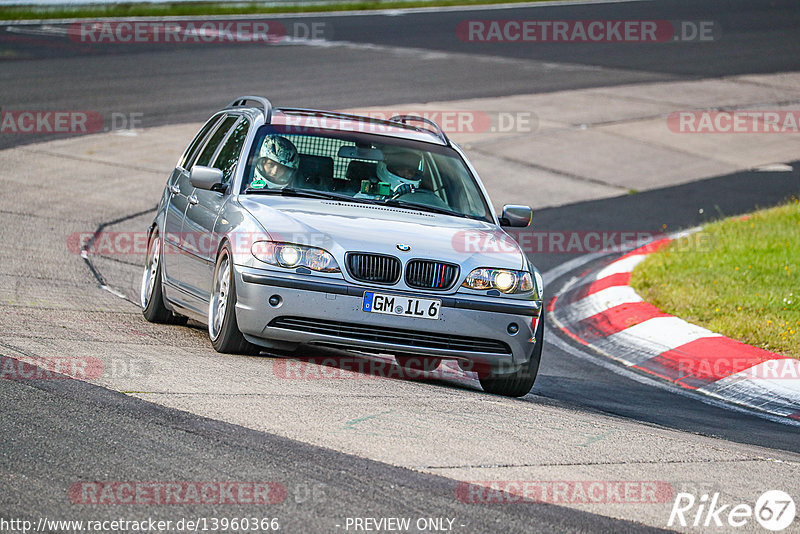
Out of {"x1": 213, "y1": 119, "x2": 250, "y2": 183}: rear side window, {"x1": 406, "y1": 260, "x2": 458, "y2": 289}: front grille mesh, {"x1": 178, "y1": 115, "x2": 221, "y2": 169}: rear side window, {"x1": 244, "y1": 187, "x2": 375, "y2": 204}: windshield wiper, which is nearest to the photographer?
{"x1": 406, "y1": 260, "x2": 458, "y2": 289}: front grille mesh

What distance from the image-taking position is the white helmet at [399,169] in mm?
8290

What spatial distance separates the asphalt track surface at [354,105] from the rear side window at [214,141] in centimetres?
294

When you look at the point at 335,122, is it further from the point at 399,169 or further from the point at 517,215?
the point at 517,215

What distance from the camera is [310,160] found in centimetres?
814

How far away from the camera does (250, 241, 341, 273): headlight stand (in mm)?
7004

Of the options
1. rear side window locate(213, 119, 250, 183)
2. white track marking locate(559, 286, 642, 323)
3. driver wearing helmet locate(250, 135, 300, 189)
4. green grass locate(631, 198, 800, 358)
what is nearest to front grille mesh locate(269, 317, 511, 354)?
driver wearing helmet locate(250, 135, 300, 189)

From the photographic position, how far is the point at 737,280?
11.3 meters

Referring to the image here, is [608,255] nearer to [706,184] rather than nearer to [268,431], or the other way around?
[706,184]

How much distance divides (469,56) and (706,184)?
11.1 meters

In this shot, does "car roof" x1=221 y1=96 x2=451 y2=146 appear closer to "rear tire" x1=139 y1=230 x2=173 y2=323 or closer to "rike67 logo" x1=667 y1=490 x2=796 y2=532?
"rear tire" x1=139 y1=230 x2=173 y2=323

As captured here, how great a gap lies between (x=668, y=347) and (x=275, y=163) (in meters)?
3.65

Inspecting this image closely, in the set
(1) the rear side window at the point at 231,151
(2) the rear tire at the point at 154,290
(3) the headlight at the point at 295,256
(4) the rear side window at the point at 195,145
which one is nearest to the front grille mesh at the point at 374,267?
(3) the headlight at the point at 295,256

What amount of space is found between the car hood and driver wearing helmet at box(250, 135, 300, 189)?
27cm

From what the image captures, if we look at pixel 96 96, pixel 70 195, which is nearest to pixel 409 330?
pixel 70 195
